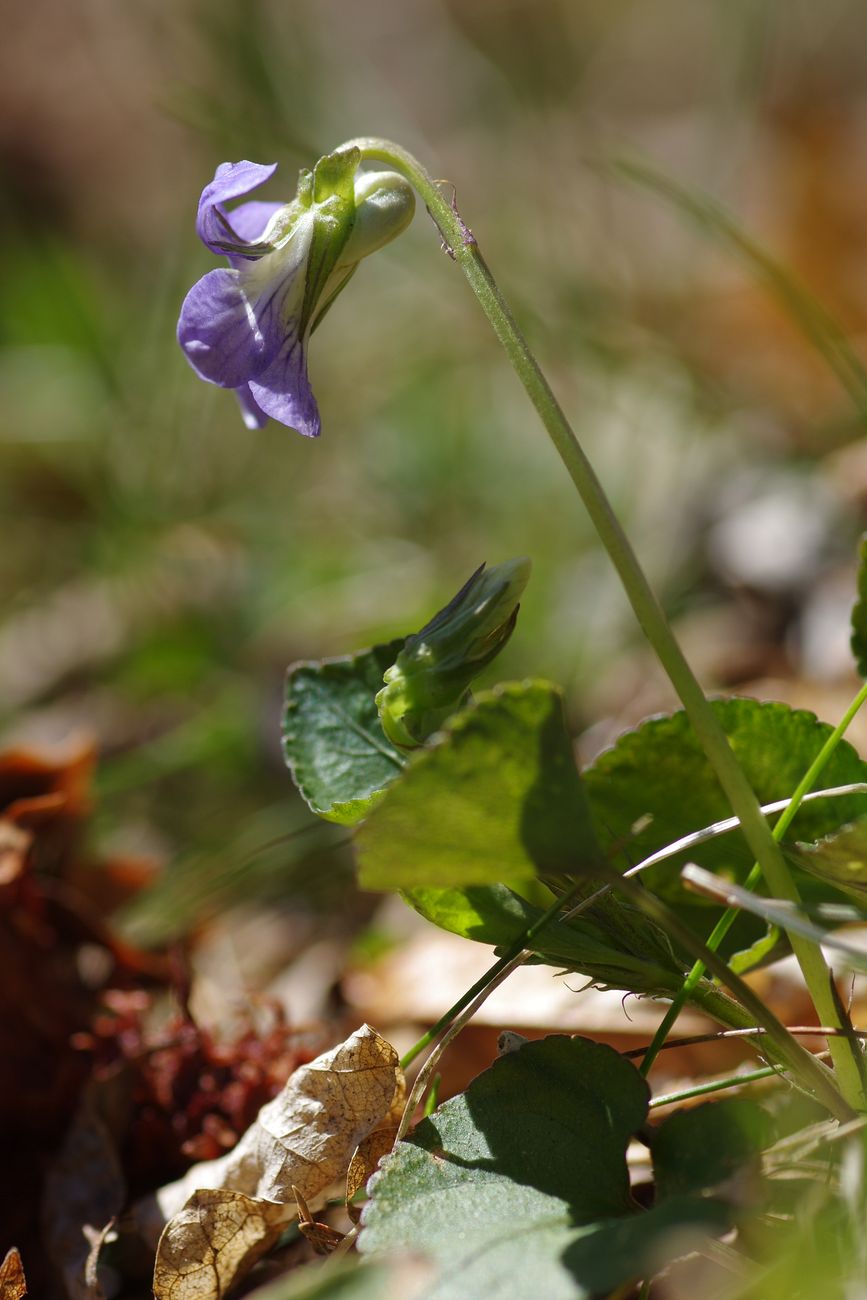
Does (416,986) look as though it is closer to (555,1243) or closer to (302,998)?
(302,998)

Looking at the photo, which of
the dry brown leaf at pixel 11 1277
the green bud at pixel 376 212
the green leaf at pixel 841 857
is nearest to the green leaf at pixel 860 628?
the green leaf at pixel 841 857

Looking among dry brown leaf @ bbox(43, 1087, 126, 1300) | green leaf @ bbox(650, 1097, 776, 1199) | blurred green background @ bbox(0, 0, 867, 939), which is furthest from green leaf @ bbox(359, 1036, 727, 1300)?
blurred green background @ bbox(0, 0, 867, 939)

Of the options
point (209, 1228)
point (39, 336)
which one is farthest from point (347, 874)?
point (39, 336)

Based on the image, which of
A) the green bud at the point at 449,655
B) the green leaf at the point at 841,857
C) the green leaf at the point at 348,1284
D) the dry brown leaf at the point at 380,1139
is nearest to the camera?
the green leaf at the point at 348,1284

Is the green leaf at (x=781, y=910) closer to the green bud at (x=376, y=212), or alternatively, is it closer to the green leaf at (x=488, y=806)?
the green leaf at (x=488, y=806)

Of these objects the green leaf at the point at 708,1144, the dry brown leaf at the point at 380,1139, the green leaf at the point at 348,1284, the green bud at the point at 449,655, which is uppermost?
the green bud at the point at 449,655

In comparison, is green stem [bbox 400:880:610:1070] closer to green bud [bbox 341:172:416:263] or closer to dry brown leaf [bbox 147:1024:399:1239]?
dry brown leaf [bbox 147:1024:399:1239]

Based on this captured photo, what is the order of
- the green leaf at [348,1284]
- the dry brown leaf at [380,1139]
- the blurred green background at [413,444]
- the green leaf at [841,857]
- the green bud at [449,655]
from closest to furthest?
the green leaf at [348,1284] < the green leaf at [841,857] < the green bud at [449,655] < the dry brown leaf at [380,1139] < the blurred green background at [413,444]
